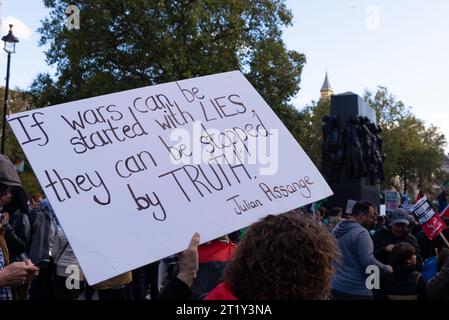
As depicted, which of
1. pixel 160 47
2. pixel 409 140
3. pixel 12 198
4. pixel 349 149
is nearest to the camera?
pixel 12 198

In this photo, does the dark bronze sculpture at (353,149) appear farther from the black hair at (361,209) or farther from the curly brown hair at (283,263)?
the curly brown hair at (283,263)

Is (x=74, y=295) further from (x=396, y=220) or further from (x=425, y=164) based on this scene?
(x=425, y=164)

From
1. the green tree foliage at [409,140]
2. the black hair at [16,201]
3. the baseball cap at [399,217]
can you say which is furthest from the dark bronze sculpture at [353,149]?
the green tree foliage at [409,140]

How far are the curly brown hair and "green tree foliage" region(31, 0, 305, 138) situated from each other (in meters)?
21.4

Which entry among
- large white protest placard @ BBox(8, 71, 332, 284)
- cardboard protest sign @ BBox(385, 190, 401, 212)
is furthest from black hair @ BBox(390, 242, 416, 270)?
cardboard protest sign @ BBox(385, 190, 401, 212)

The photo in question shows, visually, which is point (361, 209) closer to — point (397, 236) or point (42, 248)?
point (397, 236)

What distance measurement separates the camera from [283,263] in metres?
1.70

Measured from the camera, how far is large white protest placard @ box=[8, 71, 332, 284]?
8.16ft

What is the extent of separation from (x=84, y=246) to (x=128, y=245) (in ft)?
0.62

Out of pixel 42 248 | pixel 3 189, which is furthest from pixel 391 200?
pixel 3 189

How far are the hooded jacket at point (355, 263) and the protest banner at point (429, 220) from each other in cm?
209

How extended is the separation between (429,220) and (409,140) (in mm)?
52112

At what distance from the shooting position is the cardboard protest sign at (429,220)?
259 inches

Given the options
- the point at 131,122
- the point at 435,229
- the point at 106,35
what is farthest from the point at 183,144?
the point at 106,35
